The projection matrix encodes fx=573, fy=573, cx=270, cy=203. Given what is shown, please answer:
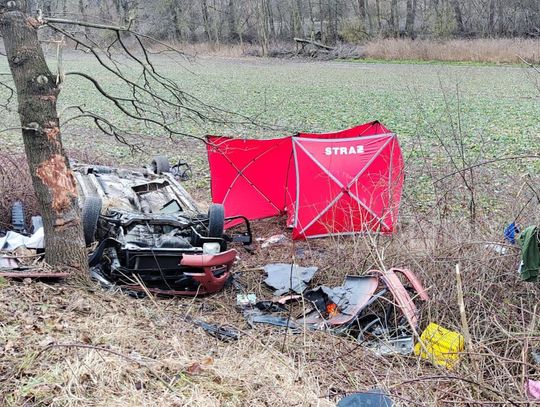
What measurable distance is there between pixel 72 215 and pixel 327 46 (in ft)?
148

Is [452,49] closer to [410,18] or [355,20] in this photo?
[410,18]

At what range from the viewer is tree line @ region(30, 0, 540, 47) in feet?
143

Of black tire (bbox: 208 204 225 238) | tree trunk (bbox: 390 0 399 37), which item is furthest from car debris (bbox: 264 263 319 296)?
tree trunk (bbox: 390 0 399 37)

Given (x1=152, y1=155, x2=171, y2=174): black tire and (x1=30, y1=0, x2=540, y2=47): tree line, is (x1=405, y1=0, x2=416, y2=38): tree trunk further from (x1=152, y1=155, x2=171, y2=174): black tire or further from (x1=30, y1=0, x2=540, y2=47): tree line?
(x1=152, y1=155, x2=171, y2=174): black tire

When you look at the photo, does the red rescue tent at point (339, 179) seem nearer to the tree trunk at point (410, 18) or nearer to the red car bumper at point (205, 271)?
the red car bumper at point (205, 271)

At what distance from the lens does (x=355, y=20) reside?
49938mm

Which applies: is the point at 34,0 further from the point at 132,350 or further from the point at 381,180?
the point at 381,180

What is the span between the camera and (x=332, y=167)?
332 inches

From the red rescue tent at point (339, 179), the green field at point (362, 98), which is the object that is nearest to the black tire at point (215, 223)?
the red rescue tent at point (339, 179)

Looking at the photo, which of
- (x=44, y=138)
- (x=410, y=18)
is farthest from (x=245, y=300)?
(x=410, y=18)

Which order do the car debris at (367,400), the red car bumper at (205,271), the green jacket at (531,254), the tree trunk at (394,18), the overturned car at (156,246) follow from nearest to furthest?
the car debris at (367,400) → the green jacket at (531,254) → the red car bumper at (205,271) → the overturned car at (156,246) → the tree trunk at (394,18)

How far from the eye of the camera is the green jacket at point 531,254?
492cm

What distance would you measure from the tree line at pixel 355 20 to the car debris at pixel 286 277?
3517cm

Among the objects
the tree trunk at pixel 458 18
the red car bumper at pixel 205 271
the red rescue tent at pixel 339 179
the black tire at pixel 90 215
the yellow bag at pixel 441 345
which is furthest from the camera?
the tree trunk at pixel 458 18
